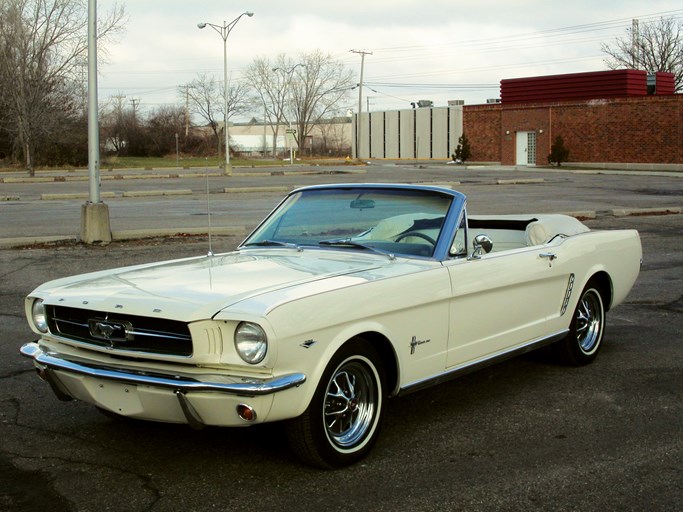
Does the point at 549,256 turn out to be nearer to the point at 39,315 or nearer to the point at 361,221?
the point at 361,221

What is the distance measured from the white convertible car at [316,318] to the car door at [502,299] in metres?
0.01

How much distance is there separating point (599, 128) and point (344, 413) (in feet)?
168

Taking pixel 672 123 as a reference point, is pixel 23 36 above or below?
above

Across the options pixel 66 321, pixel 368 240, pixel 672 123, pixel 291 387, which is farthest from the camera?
pixel 672 123

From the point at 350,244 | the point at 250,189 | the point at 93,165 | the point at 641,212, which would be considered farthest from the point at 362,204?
the point at 250,189

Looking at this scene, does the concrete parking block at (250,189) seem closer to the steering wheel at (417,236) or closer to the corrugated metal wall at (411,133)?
the steering wheel at (417,236)

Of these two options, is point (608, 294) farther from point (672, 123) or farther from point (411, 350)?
point (672, 123)

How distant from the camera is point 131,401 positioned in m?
4.22

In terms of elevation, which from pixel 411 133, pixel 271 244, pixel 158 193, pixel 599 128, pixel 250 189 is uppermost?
pixel 411 133

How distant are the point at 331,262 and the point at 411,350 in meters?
0.76

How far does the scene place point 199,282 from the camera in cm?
468

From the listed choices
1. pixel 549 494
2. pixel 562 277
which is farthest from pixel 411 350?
pixel 562 277

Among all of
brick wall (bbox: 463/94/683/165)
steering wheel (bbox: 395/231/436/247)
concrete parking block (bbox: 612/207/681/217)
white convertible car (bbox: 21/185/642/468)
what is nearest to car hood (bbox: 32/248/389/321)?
white convertible car (bbox: 21/185/642/468)

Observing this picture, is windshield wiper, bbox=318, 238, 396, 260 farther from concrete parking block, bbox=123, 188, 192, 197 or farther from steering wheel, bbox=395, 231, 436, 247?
concrete parking block, bbox=123, 188, 192, 197
